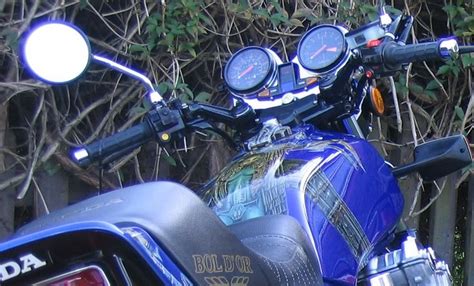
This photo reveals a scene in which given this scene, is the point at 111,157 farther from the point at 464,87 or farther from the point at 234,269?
the point at 464,87

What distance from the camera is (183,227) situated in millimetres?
1013

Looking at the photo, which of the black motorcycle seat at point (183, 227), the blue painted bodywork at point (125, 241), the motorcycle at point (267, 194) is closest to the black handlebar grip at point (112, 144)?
the motorcycle at point (267, 194)

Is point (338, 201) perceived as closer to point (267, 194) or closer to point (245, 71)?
point (267, 194)

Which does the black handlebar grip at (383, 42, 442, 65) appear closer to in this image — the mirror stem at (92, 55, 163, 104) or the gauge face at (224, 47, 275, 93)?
the gauge face at (224, 47, 275, 93)

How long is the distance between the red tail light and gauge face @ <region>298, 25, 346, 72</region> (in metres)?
1.23

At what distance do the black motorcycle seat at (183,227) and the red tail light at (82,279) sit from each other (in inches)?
2.3

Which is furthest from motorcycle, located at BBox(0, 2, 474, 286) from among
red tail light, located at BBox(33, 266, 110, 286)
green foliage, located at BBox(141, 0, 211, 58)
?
green foliage, located at BBox(141, 0, 211, 58)

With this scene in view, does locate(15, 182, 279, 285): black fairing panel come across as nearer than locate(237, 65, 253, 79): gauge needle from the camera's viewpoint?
Yes

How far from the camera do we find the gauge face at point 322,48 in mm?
2033

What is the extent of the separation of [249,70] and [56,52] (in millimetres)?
568

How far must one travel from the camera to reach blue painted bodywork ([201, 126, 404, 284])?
165 cm

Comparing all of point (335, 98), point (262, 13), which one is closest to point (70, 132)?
point (262, 13)

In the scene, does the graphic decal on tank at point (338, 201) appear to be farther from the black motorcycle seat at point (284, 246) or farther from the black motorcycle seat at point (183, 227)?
the black motorcycle seat at point (183, 227)

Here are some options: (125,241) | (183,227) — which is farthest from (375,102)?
(125,241)
